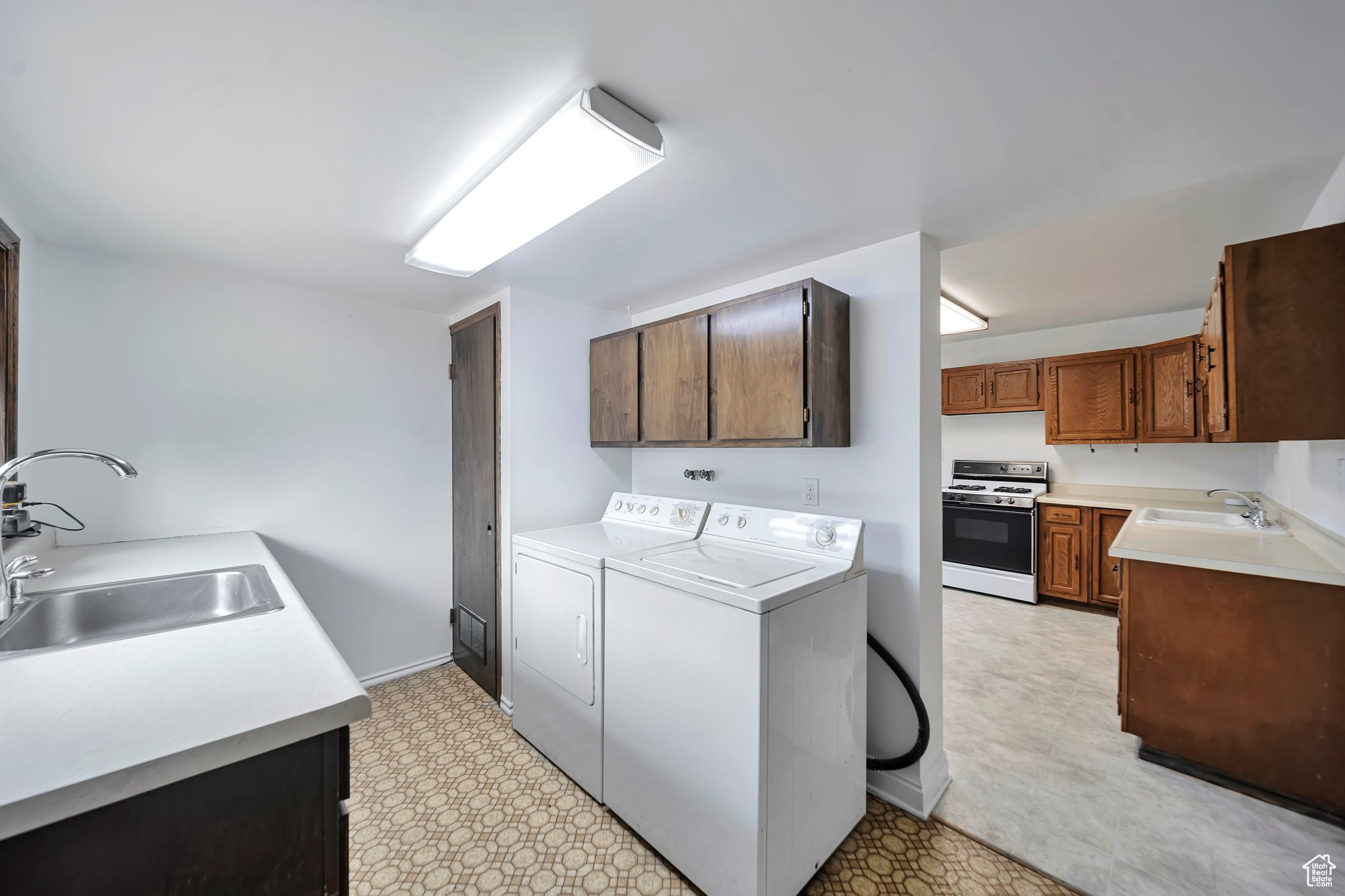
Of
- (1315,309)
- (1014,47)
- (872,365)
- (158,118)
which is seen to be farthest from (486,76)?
(1315,309)

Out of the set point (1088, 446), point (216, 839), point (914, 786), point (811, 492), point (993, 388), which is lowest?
point (914, 786)

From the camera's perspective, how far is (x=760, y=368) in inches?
79.9

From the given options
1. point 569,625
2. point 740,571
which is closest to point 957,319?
point 740,571

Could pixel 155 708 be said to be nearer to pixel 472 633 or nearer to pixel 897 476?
pixel 897 476

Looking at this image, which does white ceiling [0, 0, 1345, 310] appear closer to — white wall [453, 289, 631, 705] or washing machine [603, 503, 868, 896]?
white wall [453, 289, 631, 705]

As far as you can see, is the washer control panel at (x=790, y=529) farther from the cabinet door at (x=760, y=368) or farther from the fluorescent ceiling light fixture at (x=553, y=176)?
the fluorescent ceiling light fixture at (x=553, y=176)

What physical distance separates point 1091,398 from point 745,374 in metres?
3.76

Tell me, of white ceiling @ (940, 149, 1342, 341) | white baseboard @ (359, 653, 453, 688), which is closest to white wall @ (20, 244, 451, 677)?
white baseboard @ (359, 653, 453, 688)

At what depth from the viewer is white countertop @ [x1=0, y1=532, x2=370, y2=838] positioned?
2.25ft

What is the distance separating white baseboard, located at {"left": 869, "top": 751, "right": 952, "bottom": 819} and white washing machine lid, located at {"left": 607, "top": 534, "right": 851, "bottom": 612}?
89cm

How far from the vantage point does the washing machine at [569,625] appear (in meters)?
1.92

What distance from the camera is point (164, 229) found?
195 centimetres

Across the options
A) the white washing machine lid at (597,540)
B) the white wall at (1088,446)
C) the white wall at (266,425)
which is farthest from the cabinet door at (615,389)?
the white wall at (1088,446)

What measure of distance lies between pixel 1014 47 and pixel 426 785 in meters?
3.00
